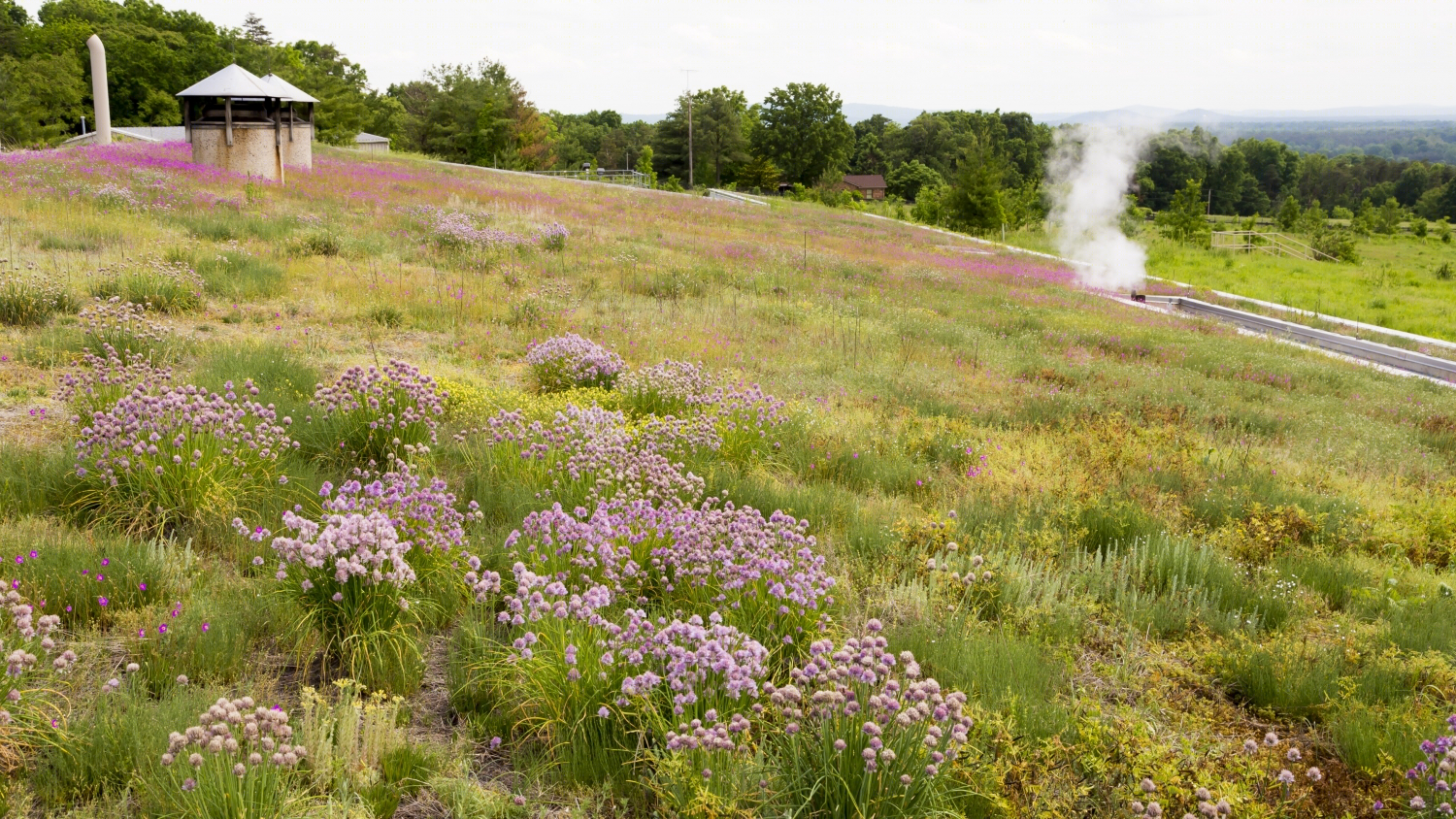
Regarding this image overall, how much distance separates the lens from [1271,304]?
988 inches

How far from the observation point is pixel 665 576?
13.3 feet

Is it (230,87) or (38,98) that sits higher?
(38,98)

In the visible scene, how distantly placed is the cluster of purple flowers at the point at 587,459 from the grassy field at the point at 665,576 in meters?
0.04

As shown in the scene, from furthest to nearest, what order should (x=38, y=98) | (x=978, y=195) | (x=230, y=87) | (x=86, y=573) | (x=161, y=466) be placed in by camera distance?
(x=38, y=98) → (x=978, y=195) → (x=230, y=87) → (x=161, y=466) → (x=86, y=573)

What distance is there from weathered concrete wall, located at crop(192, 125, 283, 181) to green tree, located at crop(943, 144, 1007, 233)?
3063 centimetres

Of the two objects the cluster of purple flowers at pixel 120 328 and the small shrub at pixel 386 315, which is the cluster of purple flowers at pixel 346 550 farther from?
the small shrub at pixel 386 315

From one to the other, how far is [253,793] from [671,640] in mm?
1389

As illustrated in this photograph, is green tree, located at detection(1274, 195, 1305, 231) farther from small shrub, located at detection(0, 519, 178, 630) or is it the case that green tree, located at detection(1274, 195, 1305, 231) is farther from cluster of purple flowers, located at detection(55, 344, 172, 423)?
small shrub, located at detection(0, 519, 178, 630)

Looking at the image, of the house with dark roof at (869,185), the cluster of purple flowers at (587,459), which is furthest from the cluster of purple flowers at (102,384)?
the house with dark roof at (869,185)

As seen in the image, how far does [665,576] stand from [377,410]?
286 centimetres

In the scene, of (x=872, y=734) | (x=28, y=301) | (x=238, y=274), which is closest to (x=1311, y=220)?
(x=238, y=274)

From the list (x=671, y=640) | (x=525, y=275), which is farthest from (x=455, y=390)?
(x=525, y=275)

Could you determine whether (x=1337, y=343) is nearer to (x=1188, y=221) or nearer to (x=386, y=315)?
(x=386, y=315)

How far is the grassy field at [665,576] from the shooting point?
2.98 meters
